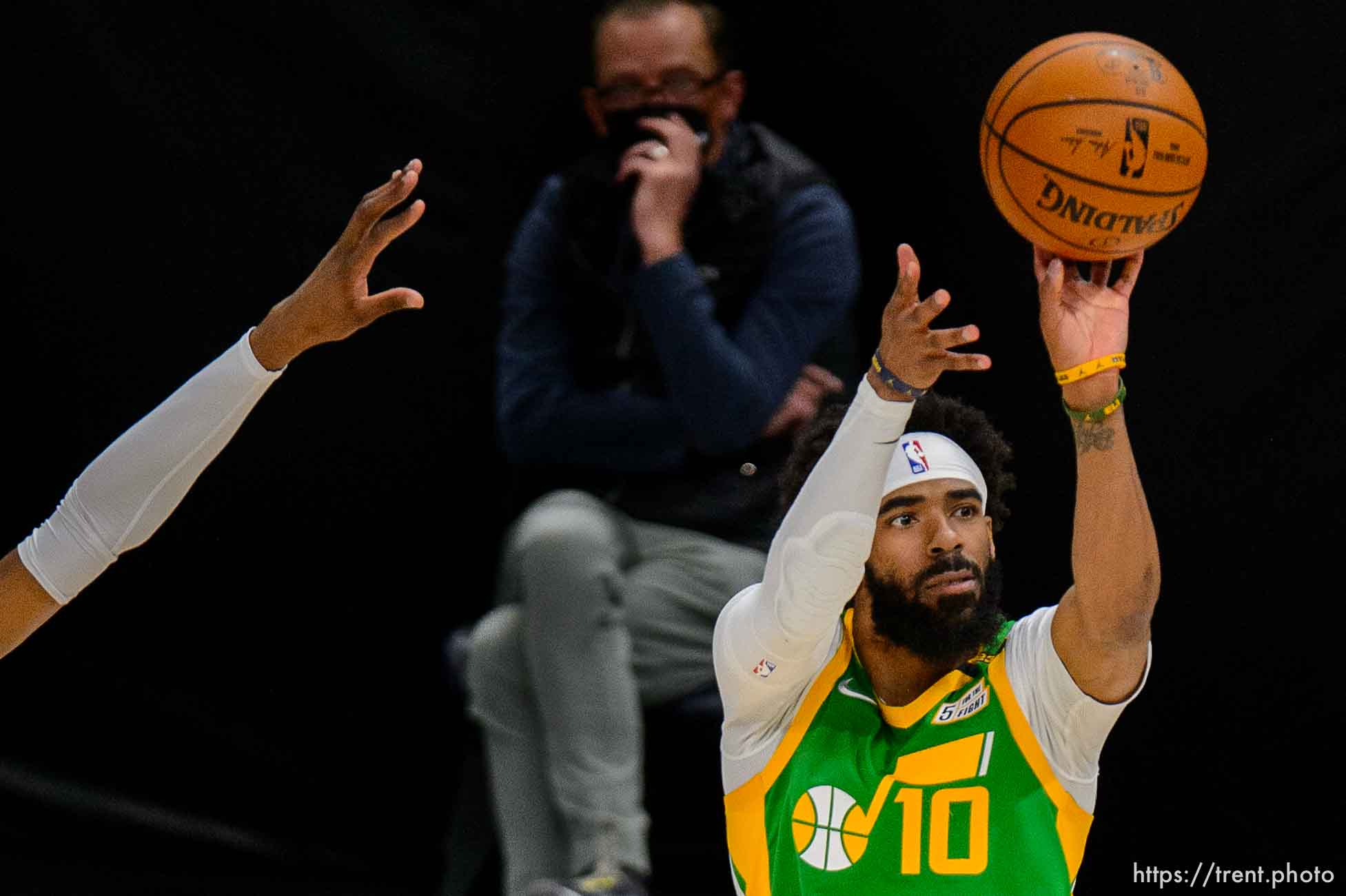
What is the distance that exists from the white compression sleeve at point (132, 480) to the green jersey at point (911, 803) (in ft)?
3.18

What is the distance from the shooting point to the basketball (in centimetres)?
260

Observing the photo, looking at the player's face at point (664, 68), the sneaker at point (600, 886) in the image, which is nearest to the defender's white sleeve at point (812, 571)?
the sneaker at point (600, 886)

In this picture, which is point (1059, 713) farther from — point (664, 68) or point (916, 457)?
point (664, 68)

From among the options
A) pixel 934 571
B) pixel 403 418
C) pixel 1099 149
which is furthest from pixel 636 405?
pixel 1099 149

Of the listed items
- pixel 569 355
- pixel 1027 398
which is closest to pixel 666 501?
pixel 569 355

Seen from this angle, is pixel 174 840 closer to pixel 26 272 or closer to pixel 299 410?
pixel 299 410

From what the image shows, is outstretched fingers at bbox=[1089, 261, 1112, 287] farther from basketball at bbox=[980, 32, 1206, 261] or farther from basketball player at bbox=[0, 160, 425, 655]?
basketball player at bbox=[0, 160, 425, 655]

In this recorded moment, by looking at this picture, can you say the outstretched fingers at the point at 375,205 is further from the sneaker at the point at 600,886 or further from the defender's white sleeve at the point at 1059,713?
the sneaker at the point at 600,886

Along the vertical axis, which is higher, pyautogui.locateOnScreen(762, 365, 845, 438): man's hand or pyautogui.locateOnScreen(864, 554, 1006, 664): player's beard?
pyautogui.locateOnScreen(762, 365, 845, 438): man's hand

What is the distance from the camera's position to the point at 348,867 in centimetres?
424

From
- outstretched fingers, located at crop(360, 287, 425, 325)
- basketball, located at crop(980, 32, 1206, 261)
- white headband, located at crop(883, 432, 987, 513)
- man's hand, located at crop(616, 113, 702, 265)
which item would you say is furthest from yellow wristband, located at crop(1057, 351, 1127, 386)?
man's hand, located at crop(616, 113, 702, 265)

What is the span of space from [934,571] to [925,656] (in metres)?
0.13

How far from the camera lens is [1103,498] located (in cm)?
251

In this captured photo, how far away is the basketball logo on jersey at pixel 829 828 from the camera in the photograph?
105 inches
